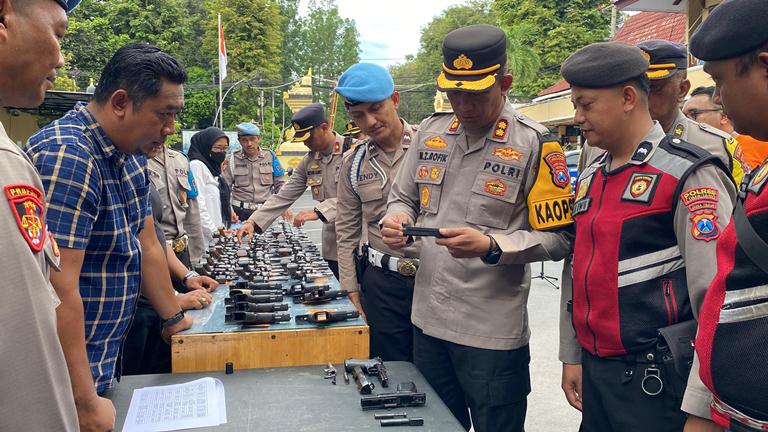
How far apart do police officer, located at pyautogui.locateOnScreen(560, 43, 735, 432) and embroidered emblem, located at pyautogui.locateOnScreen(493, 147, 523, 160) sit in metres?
0.32

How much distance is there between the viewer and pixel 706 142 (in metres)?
3.11

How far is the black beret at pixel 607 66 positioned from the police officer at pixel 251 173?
7138 millimetres

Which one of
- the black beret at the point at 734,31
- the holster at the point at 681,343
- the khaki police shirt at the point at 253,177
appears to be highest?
the black beret at the point at 734,31

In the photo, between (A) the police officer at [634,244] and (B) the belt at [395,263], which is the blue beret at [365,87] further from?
(A) the police officer at [634,244]

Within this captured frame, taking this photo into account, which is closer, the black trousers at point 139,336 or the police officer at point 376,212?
the black trousers at point 139,336

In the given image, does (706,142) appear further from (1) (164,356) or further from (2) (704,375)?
(1) (164,356)

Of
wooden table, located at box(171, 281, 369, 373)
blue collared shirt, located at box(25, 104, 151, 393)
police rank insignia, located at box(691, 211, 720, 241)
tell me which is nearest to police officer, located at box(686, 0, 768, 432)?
police rank insignia, located at box(691, 211, 720, 241)

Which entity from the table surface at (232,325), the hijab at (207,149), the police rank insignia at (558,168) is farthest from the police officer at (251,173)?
the police rank insignia at (558,168)

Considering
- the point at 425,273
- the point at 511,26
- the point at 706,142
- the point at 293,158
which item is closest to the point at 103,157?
the point at 425,273

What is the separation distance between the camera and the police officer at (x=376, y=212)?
3486mm

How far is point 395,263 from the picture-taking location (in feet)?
11.2

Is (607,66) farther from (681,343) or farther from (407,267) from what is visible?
(407,267)

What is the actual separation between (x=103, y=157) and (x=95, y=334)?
65cm

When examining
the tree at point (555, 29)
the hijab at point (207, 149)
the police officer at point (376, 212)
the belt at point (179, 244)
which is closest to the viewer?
the police officer at point (376, 212)
